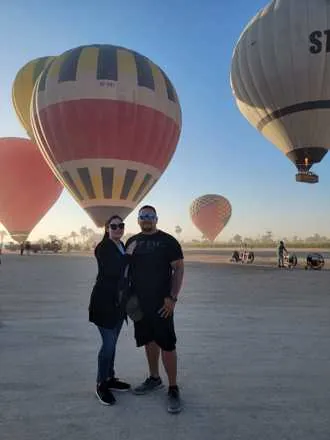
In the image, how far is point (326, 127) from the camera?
23906mm

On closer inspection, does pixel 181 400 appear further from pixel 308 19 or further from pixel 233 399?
pixel 308 19

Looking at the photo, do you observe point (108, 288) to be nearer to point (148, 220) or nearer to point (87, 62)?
point (148, 220)

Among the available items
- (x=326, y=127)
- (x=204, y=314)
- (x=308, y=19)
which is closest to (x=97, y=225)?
(x=326, y=127)

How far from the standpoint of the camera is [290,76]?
2302 centimetres

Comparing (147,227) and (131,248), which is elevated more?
(147,227)

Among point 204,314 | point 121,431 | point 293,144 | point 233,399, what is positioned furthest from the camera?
point 293,144

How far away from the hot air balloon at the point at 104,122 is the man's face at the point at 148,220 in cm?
2089

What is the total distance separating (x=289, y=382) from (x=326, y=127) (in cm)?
2286

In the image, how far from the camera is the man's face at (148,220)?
3891 millimetres

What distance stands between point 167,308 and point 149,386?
31.2 inches

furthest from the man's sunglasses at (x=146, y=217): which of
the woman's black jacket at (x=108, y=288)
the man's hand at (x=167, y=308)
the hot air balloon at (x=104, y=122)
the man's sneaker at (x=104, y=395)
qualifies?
the hot air balloon at (x=104, y=122)

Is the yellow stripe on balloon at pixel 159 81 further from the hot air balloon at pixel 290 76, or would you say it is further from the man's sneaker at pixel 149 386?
the man's sneaker at pixel 149 386

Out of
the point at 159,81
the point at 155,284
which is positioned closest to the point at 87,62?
the point at 159,81

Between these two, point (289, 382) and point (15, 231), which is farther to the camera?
point (15, 231)
